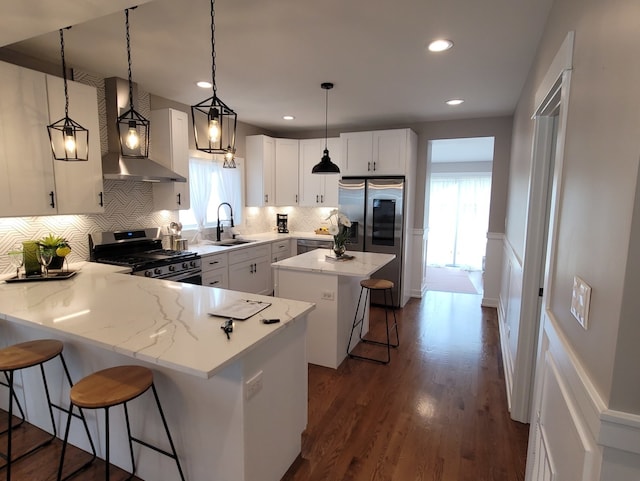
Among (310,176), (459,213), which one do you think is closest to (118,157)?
(310,176)

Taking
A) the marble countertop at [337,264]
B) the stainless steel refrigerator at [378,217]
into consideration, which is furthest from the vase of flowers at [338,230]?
the stainless steel refrigerator at [378,217]

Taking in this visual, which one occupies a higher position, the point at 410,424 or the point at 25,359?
the point at 25,359

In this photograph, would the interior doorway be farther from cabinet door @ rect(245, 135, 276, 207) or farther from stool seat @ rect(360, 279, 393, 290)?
stool seat @ rect(360, 279, 393, 290)

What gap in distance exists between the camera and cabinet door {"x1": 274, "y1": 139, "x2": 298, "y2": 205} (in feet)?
18.7

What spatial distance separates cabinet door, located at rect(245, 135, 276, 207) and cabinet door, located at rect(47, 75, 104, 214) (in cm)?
255

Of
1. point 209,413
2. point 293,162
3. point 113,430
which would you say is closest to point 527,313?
point 209,413

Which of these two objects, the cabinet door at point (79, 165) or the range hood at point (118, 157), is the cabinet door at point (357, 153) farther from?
the cabinet door at point (79, 165)

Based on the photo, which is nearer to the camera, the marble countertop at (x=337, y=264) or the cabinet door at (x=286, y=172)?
the marble countertop at (x=337, y=264)

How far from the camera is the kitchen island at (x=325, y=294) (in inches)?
123

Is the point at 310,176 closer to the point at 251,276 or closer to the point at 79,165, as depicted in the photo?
the point at 251,276

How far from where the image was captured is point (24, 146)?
256 cm

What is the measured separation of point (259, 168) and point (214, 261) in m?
1.93

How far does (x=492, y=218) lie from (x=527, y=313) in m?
2.90

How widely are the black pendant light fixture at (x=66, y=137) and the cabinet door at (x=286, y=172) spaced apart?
3.06 metres
